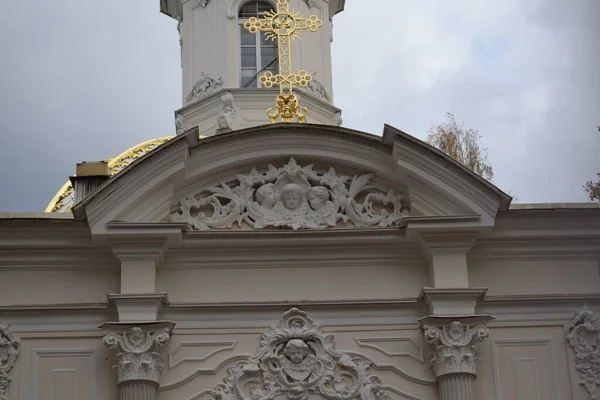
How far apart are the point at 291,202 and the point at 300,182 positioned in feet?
0.82

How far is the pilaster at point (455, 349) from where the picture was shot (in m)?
13.2

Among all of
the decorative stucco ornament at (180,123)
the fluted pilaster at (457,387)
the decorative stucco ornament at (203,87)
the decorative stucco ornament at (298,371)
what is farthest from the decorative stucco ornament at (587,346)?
the decorative stucco ornament at (180,123)

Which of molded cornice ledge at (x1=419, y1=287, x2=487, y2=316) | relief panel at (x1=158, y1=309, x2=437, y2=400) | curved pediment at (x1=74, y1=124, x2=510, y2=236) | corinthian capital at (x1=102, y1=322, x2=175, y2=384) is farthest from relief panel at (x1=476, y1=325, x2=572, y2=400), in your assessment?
corinthian capital at (x1=102, y1=322, x2=175, y2=384)

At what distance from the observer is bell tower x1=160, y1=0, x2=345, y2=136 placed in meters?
20.4

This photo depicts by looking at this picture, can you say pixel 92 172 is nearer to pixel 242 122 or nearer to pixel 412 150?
pixel 242 122

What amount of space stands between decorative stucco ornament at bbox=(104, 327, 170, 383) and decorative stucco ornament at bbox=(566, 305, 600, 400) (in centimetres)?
404

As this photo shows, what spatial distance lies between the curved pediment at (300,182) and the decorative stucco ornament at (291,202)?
0.03 ft

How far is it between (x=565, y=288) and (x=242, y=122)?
7.73 m

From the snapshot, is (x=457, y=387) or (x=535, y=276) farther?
(x=535, y=276)

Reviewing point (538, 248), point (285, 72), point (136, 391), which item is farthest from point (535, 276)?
point (136, 391)

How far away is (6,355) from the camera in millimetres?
13398

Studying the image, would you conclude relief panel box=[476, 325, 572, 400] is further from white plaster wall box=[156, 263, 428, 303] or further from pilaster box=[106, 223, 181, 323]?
pilaster box=[106, 223, 181, 323]

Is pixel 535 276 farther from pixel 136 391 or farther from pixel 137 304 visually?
pixel 136 391

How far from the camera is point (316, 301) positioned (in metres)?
13.7
